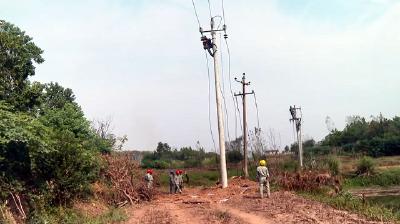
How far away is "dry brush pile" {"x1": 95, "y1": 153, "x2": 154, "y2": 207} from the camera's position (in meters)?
22.5

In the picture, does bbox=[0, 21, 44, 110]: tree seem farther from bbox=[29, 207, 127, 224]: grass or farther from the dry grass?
the dry grass

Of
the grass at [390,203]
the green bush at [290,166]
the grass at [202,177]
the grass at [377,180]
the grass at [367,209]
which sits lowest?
the grass at [390,203]

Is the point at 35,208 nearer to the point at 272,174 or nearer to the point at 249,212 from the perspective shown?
the point at 249,212

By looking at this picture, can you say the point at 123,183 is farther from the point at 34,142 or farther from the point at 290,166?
the point at 290,166

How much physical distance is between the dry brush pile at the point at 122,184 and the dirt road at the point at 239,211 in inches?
38.2

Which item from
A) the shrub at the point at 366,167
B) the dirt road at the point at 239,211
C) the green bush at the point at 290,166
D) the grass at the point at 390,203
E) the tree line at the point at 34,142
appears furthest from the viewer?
the shrub at the point at 366,167

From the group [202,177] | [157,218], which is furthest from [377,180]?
[157,218]

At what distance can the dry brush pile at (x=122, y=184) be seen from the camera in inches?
888

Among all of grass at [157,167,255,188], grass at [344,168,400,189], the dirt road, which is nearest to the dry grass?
the dirt road

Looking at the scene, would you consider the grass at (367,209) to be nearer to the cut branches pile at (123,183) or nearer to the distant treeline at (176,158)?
the cut branches pile at (123,183)

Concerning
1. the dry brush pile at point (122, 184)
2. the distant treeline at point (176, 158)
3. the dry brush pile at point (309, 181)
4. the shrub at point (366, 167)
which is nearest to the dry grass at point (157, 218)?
the dry brush pile at point (122, 184)

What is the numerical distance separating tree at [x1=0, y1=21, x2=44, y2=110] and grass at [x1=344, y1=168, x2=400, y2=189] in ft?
92.8

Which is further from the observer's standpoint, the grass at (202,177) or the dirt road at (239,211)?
the grass at (202,177)

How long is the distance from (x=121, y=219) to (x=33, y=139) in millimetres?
3912
